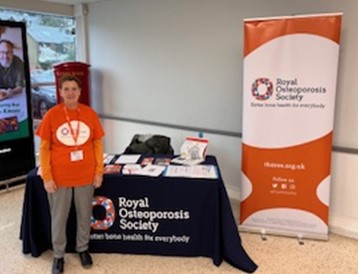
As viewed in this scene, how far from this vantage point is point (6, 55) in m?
3.95

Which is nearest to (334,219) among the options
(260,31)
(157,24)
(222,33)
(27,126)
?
(260,31)

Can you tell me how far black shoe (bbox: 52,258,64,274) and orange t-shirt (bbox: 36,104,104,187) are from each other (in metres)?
0.62

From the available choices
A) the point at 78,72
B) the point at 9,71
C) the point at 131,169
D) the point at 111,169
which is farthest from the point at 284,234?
the point at 9,71

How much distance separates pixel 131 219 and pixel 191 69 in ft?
6.58

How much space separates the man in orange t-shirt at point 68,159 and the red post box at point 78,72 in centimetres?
227

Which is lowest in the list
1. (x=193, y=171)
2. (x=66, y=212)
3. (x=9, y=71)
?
(x=66, y=212)

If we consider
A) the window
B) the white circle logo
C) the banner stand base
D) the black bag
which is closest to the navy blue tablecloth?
the white circle logo

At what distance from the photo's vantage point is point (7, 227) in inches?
128

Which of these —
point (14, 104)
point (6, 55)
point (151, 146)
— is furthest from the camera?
point (14, 104)

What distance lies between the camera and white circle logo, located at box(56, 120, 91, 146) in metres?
2.36

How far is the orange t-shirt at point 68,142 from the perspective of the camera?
2.35 meters

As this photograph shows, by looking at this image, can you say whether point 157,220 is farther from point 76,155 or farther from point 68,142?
point 68,142

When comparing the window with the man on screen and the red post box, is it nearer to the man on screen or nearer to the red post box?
the red post box

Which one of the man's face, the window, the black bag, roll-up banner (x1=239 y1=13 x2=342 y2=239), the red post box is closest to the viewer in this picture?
roll-up banner (x1=239 y1=13 x2=342 y2=239)
